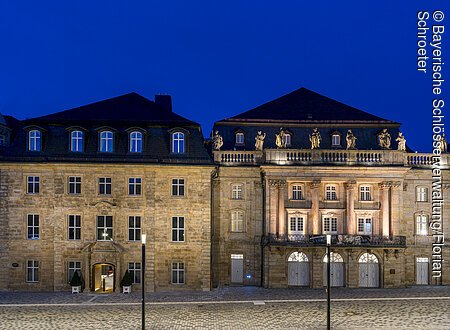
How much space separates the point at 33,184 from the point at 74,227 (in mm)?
4867

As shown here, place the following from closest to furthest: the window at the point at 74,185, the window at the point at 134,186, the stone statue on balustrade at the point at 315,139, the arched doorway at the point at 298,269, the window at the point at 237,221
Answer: the window at the point at 74,185 → the window at the point at 134,186 → the arched doorway at the point at 298,269 → the stone statue on balustrade at the point at 315,139 → the window at the point at 237,221

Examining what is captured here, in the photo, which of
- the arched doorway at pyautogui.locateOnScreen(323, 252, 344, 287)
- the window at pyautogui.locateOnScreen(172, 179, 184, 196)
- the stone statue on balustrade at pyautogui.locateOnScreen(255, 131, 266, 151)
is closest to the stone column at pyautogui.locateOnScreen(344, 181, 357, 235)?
the arched doorway at pyautogui.locateOnScreen(323, 252, 344, 287)

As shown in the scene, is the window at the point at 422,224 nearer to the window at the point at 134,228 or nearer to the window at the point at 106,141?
the window at the point at 134,228

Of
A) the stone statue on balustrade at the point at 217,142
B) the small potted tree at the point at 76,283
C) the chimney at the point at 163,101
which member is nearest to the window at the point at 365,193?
the stone statue on balustrade at the point at 217,142

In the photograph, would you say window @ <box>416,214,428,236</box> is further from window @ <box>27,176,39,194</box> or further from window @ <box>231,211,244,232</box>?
window @ <box>27,176,39,194</box>

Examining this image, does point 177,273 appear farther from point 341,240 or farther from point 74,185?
point 341,240

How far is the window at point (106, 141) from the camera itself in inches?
1740

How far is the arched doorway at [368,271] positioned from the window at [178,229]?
1552cm

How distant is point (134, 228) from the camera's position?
43.6 metres

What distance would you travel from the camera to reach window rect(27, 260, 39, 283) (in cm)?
4297

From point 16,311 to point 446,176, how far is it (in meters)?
36.9

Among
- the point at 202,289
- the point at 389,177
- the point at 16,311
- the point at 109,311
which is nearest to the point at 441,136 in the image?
the point at 389,177

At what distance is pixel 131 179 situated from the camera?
44.0m

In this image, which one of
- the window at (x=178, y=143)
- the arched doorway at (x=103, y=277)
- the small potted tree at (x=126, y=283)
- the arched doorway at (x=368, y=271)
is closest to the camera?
the small potted tree at (x=126, y=283)
